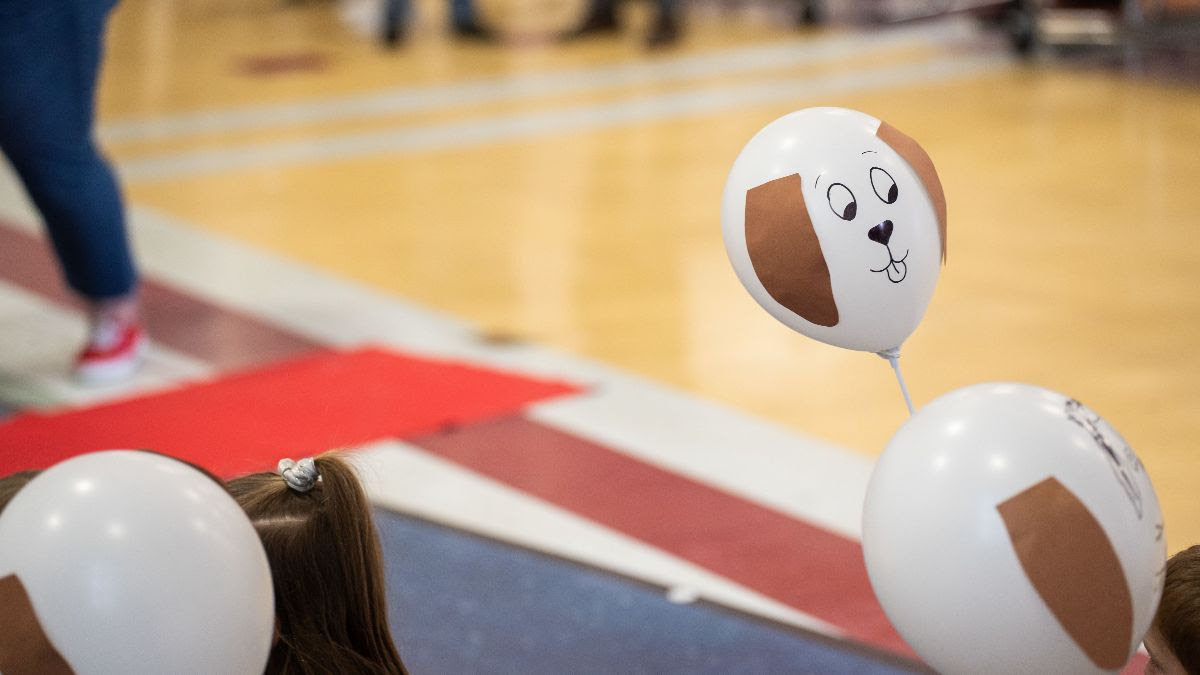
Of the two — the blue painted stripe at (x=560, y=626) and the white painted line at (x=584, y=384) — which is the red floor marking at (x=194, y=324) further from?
the blue painted stripe at (x=560, y=626)

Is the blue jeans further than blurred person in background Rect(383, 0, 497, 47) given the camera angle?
No

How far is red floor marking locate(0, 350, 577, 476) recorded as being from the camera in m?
2.32

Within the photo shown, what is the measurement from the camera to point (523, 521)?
2.12 meters

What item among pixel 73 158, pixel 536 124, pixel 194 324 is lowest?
pixel 536 124

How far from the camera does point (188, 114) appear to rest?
5.13 m

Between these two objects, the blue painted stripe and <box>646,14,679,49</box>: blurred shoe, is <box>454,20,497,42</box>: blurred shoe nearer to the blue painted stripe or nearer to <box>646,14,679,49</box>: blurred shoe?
<box>646,14,679,49</box>: blurred shoe

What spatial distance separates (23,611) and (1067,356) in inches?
80.8

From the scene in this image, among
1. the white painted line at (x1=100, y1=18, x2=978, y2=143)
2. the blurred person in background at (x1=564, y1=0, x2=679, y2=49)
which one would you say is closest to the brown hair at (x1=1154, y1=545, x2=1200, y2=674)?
the white painted line at (x1=100, y1=18, x2=978, y2=143)

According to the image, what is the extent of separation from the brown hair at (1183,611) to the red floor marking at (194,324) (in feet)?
6.41

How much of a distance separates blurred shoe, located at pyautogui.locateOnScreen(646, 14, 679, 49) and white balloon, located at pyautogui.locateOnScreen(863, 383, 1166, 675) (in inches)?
204

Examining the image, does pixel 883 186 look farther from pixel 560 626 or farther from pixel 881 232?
pixel 560 626

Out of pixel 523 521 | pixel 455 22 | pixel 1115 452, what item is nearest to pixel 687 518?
pixel 523 521

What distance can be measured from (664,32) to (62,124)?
12.7ft

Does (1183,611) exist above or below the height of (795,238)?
below
